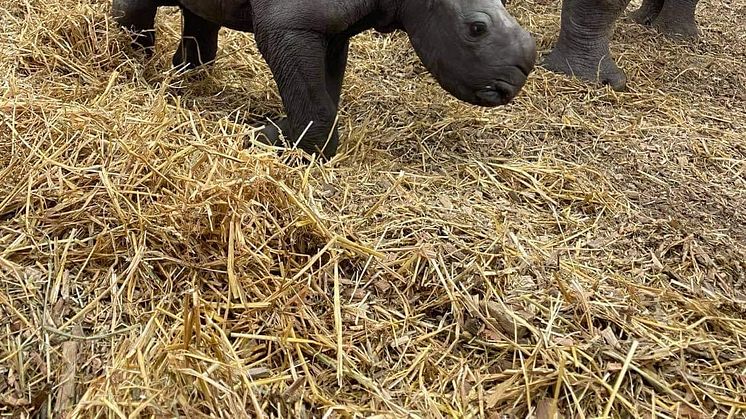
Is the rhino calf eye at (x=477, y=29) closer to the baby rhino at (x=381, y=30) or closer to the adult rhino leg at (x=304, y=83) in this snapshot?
the baby rhino at (x=381, y=30)

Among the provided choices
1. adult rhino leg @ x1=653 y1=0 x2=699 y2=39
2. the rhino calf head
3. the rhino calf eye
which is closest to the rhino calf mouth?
the rhino calf head

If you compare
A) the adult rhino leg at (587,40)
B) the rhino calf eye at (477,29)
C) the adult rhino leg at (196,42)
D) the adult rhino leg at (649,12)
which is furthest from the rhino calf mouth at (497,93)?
the adult rhino leg at (649,12)

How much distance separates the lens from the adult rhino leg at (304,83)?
8.44 feet

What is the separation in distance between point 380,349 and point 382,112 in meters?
1.81

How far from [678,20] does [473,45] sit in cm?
340

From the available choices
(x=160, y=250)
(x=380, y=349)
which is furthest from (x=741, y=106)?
(x=160, y=250)

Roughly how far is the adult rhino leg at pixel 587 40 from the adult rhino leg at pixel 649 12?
134cm

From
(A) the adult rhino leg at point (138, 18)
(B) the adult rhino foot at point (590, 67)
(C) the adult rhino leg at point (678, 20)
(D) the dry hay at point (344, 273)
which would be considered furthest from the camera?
(C) the adult rhino leg at point (678, 20)

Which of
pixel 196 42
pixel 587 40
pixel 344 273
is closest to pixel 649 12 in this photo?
pixel 587 40

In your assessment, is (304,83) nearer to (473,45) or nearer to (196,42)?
(473,45)

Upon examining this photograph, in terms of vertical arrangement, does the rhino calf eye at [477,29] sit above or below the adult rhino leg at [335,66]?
above

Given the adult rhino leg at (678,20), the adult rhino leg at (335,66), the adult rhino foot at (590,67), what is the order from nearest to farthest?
the adult rhino leg at (335,66)
the adult rhino foot at (590,67)
the adult rhino leg at (678,20)

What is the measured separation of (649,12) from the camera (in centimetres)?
552

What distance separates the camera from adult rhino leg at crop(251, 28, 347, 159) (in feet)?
8.44
